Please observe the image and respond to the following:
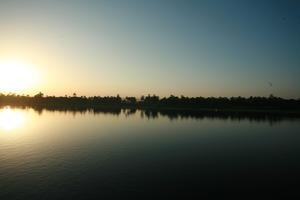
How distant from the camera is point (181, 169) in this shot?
1529 inches

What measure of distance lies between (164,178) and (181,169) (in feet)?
19.9

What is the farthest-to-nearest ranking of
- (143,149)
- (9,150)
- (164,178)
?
(143,149)
(9,150)
(164,178)

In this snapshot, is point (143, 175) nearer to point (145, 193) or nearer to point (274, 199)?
point (145, 193)

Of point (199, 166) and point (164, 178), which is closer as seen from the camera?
point (164, 178)

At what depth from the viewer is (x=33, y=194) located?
2655cm

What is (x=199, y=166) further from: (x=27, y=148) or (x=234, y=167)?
(x=27, y=148)

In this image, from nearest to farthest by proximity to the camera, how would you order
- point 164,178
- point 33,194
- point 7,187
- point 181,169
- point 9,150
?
point 33,194
point 7,187
point 164,178
point 181,169
point 9,150

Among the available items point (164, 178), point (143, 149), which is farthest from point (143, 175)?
point (143, 149)

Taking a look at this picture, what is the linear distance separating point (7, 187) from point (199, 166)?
2786 centimetres

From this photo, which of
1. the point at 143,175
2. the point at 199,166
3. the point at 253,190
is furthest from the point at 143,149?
the point at 253,190

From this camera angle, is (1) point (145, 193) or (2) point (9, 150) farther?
(2) point (9, 150)

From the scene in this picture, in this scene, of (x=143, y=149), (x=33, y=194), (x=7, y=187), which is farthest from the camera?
(x=143, y=149)

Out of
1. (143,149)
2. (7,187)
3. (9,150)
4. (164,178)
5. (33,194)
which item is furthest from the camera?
(143,149)

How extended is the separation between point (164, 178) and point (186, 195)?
625 centimetres
